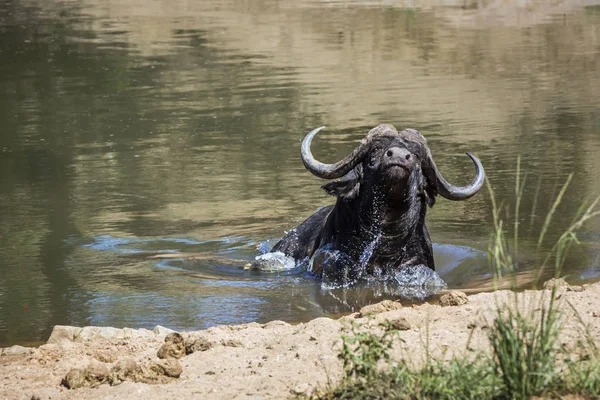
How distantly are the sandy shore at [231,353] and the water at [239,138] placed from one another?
3.57ft

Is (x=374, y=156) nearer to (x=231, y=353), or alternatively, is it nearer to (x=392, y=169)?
(x=392, y=169)

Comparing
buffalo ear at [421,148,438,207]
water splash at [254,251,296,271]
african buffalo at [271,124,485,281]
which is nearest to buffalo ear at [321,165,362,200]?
african buffalo at [271,124,485,281]

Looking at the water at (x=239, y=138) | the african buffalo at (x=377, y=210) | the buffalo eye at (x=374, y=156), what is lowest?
the water at (x=239, y=138)

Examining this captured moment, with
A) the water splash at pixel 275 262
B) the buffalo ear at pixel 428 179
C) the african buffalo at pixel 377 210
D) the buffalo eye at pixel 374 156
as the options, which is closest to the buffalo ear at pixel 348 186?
the african buffalo at pixel 377 210

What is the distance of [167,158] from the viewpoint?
53.6 feet

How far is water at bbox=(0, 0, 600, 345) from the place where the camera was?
10250 millimetres

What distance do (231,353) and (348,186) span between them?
3870 mm

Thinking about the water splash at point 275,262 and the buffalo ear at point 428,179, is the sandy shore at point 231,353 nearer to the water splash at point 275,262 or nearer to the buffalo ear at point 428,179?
the buffalo ear at point 428,179

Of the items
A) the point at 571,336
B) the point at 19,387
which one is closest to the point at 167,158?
the point at 19,387

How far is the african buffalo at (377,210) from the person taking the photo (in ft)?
34.0

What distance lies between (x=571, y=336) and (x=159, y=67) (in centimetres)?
2053

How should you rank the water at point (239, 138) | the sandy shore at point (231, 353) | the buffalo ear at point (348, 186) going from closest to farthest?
the sandy shore at point (231, 353)
the water at point (239, 138)
the buffalo ear at point (348, 186)

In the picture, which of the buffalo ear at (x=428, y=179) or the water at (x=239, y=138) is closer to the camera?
the water at (x=239, y=138)

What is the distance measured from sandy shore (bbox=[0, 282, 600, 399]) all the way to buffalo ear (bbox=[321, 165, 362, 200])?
2435 millimetres
